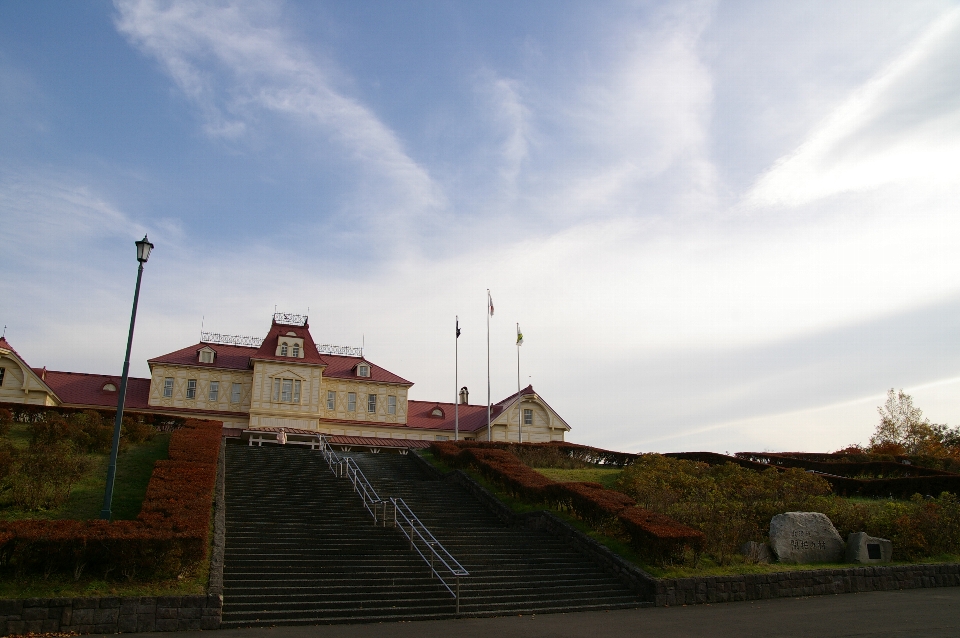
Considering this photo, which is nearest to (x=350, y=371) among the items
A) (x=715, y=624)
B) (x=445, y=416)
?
(x=445, y=416)

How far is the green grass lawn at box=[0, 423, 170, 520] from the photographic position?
1602 centimetres

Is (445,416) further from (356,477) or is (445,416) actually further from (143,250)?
(143,250)

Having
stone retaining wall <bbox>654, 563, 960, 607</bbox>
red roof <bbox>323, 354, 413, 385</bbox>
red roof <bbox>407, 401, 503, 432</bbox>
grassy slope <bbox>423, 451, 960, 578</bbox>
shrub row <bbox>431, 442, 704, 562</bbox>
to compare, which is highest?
red roof <bbox>323, 354, 413, 385</bbox>

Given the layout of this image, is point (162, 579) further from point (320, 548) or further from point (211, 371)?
point (211, 371)

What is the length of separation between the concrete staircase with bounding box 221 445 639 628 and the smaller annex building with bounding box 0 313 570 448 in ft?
75.1

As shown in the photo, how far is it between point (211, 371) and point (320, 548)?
107 ft

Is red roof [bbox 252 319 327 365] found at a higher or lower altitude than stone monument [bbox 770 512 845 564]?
higher

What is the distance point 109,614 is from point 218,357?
37.1 m

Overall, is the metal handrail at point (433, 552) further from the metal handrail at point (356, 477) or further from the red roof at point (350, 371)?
the red roof at point (350, 371)

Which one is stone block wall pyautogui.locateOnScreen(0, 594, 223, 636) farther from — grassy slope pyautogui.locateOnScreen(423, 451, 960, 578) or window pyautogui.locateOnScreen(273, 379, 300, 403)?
window pyautogui.locateOnScreen(273, 379, 300, 403)

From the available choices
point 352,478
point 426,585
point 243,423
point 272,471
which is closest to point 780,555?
point 426,585

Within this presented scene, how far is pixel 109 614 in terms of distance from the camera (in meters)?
11.7

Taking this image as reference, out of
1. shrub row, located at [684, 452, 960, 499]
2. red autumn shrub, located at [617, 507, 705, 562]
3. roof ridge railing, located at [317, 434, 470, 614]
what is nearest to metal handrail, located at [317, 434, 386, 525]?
roof ridge railing, located at [317, 434, 470, 614]

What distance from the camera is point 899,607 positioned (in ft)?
47.9
